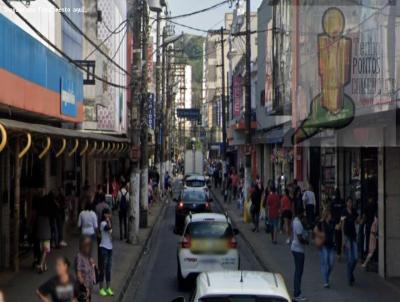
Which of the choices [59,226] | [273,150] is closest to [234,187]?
[273,150]

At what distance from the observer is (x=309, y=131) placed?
24719mm

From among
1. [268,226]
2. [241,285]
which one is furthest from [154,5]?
[241,285]

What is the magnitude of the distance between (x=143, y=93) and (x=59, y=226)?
6.08 m

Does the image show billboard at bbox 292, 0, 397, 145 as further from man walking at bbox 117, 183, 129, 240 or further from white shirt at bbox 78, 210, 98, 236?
white shirt at bbox 78, 210, 98, 236

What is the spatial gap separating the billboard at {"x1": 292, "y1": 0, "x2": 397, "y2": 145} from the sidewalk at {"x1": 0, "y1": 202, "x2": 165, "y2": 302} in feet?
20.3

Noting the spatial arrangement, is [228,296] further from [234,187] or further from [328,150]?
[234,187]

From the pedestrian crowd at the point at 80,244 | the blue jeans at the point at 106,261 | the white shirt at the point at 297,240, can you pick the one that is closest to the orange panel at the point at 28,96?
the pedestrian crowd at the point at 80,244

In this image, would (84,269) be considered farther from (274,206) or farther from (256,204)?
(256,204)

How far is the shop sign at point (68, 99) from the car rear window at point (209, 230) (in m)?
7.37

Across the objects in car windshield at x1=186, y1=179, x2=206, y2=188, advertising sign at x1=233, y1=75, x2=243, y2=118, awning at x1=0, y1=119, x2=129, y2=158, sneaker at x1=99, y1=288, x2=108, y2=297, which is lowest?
sneaker at x1=99, y1=288, x2=108, y2=297

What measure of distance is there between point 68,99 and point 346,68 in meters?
8.65

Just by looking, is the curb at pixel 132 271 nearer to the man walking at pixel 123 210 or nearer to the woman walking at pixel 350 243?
the man walking at pixel 123 210

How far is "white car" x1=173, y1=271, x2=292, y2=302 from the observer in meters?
8.24

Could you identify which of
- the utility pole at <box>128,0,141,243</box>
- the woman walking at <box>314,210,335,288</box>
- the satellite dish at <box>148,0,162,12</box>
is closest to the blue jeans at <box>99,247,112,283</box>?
the woman walking at <box>314,210,335,288</box>
